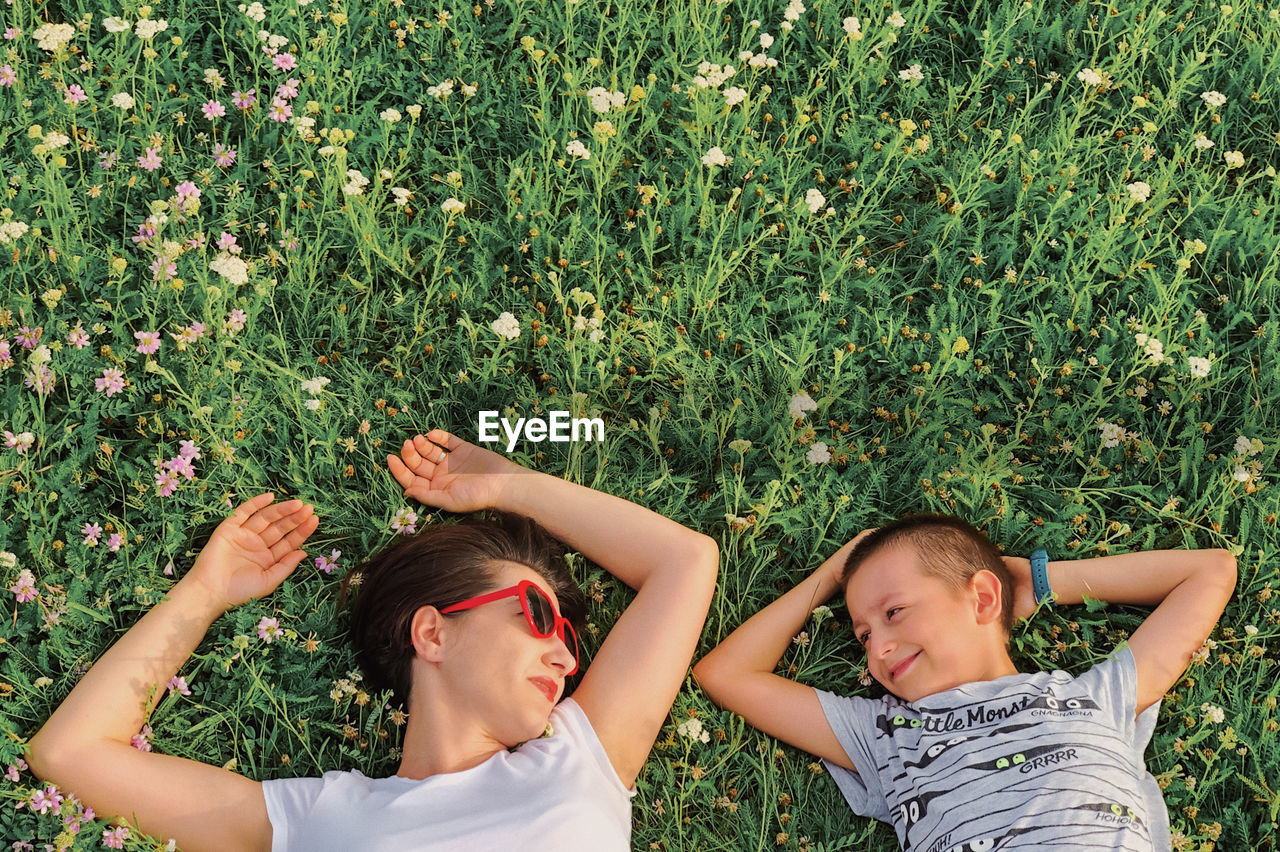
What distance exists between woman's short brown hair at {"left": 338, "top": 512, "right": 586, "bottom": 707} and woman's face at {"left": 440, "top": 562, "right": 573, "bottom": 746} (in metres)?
0.09

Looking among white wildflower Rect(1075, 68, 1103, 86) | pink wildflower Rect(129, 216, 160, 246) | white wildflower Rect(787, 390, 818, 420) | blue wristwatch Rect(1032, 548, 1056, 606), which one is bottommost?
blue wristwatch Rect(1032, 548, 1056, 606)

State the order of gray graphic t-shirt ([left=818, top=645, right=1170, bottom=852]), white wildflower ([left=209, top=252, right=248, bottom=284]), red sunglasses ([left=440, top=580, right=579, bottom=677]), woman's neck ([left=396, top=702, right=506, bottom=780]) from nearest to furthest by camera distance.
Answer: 1. gray graphic t-shirt ([left=818, top=645, right=1170, bottom=852])
2. woman's neck ([left=396, top=702, right=506, bottom=780])
3. red sunglasses ([left=440, top=580, right=579, bottom=677])
4. white wildflower ([left=209, top=252, right=248, bottom=284])

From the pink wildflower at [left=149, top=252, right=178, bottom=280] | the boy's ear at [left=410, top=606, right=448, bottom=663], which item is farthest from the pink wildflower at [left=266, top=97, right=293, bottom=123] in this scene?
the boy's ear at [left=410, top=606, right=448, bottom=663]

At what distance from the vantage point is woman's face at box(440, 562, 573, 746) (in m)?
2.88

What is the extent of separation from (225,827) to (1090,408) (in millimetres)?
2995

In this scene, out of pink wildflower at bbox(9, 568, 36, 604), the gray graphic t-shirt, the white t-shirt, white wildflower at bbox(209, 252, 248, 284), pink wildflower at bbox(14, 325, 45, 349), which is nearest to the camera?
the white t-shirt

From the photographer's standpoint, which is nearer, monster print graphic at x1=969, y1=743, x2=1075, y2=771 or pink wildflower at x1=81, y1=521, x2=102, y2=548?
monster print graphic at x1=969, y1=743, x2=1075, y2=771

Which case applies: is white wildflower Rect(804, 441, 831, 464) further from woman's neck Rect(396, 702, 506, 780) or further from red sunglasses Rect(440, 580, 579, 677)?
woman's neck Rect(396, 702, 506, 780)

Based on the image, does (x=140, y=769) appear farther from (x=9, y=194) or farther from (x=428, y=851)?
(x=9, y=194)

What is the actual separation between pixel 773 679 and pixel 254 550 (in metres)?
1.64

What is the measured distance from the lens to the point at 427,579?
10.1 ft

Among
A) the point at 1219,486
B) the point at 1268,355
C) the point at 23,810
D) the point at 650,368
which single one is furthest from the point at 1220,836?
the point at 23,810

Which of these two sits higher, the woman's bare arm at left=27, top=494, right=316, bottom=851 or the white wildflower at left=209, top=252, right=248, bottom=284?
the white wildflower at left=209, top=252, right=248, bottom=284

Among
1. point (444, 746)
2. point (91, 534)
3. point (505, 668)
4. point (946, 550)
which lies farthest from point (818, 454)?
point (91, 534)
